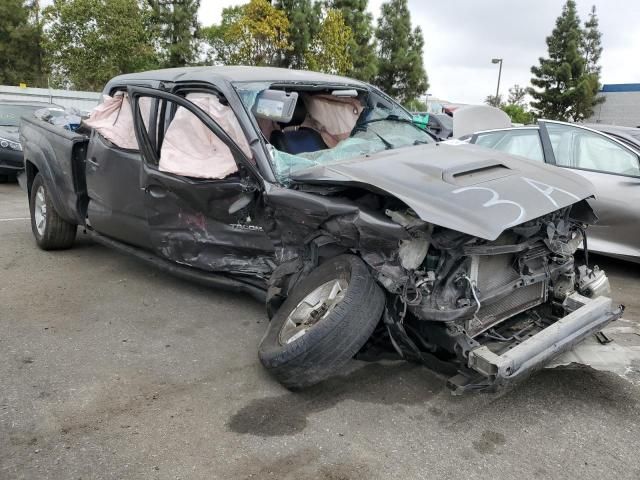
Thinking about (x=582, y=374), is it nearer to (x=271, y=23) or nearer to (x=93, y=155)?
(x=93, y=155)

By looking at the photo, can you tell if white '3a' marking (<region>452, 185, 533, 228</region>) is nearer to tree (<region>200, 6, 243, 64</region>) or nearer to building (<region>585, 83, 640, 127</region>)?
tree (<region>200, 6, 243, 64</region>)

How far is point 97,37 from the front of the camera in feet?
102

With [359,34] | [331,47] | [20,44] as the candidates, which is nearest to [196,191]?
[331,47]

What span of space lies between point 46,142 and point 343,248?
372 centimetres

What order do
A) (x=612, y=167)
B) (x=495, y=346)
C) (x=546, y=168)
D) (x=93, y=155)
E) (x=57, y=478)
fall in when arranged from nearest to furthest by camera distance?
(x=57, y=478), (x=495, y=346), (x=546, y=168), (x=93, y=155), (x=612, y=167)

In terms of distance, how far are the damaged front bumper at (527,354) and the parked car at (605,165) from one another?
240 centimetres

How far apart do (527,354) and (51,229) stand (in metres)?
4.92

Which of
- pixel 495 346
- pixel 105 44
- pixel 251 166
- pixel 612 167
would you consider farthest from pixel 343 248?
pixel 105 44

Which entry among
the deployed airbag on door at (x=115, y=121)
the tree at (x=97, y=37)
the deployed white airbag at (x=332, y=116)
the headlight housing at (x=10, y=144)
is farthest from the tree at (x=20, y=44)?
the deployed white airbag at (x=332, y=116)

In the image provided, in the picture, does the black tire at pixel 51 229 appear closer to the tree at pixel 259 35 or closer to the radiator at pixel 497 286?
the radiator at pixel 497 286

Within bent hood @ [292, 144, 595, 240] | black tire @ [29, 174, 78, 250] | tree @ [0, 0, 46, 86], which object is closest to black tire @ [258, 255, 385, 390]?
bent hood @ [292, 144, 595, 240]

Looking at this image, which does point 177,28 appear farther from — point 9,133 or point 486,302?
point 486,302

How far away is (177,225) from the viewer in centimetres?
421

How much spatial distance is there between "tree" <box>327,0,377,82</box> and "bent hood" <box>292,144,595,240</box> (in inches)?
1115
